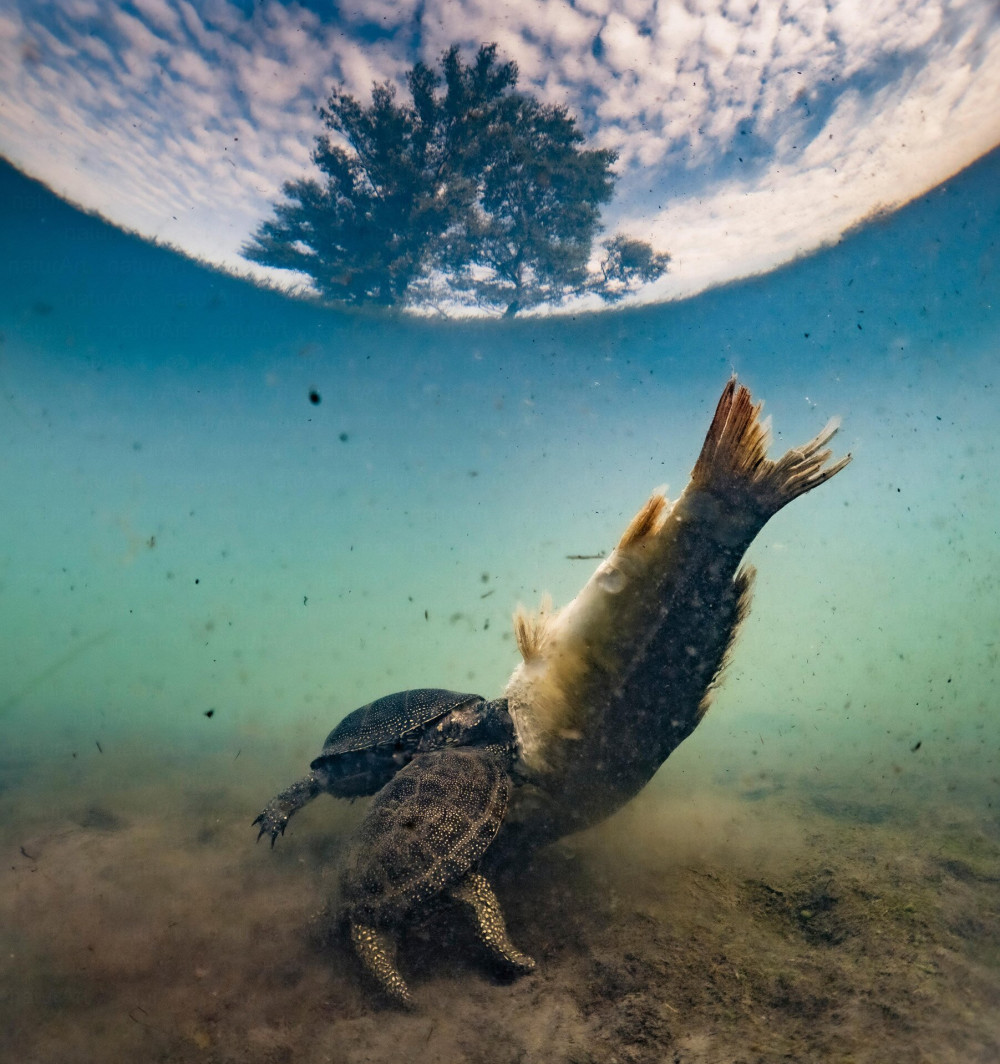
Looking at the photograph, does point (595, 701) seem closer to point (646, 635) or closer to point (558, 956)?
point (646, 635)

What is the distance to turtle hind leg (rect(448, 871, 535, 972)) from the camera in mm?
3184

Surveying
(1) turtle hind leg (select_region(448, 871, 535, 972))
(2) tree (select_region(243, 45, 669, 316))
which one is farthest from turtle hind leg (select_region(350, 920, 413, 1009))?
(2) tree (select_region(243, 45, 669, 316))

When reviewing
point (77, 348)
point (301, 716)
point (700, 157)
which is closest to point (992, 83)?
point (700, 157)

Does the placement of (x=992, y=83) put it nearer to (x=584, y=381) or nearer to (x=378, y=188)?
(x=584, y=381)

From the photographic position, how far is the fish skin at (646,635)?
3512mm

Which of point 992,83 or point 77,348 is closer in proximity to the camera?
point 992,83

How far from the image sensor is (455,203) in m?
11.0

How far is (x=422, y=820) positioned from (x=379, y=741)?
1325 millimetres

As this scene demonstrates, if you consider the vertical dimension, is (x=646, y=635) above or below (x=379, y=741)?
above

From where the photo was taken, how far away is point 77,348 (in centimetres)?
2289

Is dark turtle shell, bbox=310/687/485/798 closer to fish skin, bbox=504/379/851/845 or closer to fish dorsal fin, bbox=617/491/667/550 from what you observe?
fish skin, bbox=504/379/851/845

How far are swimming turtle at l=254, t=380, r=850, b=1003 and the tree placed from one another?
8.97 metres

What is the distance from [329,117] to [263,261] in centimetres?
577

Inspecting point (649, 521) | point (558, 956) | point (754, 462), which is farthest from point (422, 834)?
point (754, 462)
